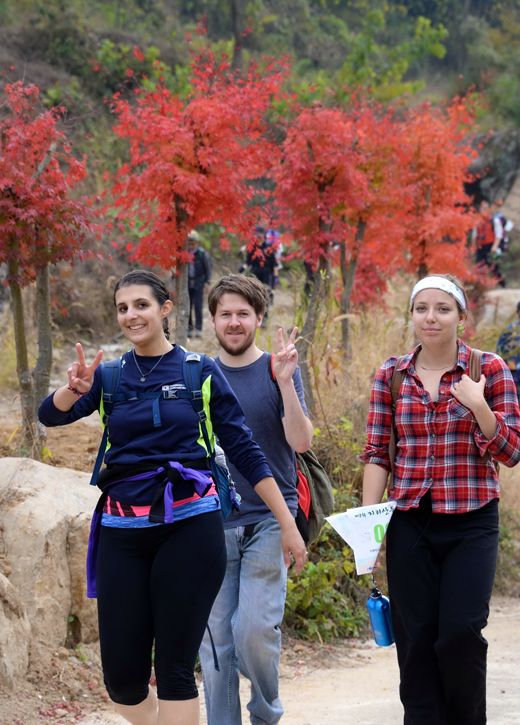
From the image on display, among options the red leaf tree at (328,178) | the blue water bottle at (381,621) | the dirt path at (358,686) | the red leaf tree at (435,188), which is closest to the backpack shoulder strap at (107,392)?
the blue water bottle at (381,621)

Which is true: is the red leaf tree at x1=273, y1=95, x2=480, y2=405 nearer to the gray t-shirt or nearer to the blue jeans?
the gray t-shirt

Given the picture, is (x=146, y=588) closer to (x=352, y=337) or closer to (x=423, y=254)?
(x=352, y=337)

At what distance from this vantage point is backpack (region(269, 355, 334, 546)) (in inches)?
122

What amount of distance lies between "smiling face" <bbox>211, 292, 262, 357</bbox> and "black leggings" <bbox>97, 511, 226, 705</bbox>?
856 millimetres

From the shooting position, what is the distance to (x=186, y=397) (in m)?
2.51

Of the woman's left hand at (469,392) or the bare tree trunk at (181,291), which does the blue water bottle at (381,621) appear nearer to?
the woman's left hand at (469,392)

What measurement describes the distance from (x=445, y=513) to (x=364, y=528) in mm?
318

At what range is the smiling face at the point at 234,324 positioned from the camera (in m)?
3.04

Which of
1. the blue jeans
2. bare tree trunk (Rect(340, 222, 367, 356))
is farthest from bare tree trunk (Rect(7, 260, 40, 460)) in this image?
bare tree trunk (Rect(340, 222, 367, 356))

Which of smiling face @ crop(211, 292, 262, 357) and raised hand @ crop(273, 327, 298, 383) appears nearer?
raised hand @ crop(273, 327, 298, 383)

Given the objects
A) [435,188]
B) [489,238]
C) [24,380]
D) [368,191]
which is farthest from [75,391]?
[489,238]

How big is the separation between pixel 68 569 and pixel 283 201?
4949mm

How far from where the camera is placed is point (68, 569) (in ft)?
13.3

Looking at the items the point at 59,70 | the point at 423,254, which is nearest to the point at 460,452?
the point at 423,254
